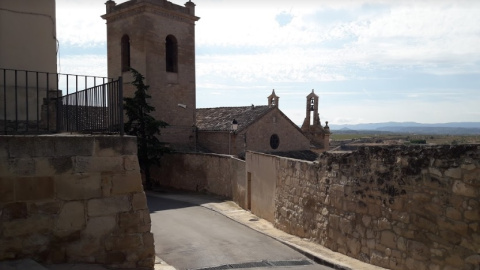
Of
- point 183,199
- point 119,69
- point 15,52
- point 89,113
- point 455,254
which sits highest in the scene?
point 119,69

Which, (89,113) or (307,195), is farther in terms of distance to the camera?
(307,195)

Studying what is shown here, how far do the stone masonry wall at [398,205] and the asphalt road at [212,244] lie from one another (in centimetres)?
103

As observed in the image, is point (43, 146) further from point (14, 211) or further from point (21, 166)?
point (14, 211)

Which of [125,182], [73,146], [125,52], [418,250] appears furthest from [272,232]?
[125,52]

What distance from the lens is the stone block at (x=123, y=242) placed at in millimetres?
5227

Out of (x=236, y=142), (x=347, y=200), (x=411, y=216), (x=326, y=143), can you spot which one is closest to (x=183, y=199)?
(x=236, y=142)

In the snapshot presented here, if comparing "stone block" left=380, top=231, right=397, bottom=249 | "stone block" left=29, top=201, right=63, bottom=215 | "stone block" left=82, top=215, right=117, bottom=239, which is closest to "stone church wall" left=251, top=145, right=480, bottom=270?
"stone block" left=380, top=231, right=397, bottom=249

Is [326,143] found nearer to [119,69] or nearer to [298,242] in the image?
[119,69]

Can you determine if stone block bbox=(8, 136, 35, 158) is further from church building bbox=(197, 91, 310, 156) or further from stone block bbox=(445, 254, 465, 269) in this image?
church building bbox=(197, 91, 310, 156)

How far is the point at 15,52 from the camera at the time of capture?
24.9ft

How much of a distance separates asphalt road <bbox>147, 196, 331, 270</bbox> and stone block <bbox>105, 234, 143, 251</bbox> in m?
2.96

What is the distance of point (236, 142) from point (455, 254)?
18873 millimetres

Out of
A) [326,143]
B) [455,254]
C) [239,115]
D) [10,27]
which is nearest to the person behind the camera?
[455,254]

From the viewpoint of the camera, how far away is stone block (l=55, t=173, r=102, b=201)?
16.1 ft
